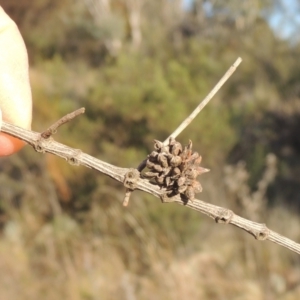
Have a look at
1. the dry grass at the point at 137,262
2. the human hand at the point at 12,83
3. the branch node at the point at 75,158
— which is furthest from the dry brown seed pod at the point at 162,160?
the dry grass at the point at 137,262

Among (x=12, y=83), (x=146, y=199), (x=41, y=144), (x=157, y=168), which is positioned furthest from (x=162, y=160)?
(x=146, y=199)

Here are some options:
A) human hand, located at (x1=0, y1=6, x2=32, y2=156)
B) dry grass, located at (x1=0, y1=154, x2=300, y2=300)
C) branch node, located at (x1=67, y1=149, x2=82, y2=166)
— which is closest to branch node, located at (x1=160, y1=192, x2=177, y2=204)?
branch node, located at (x1=67, y1=149, x2=82, y2=166)

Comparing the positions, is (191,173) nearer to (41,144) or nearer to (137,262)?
(41,144)

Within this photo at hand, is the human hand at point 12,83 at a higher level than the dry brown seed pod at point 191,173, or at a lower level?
higher

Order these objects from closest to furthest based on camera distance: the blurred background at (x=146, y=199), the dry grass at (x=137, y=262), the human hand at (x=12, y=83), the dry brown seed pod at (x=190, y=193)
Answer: the dry brown seed pod at (x=190, y=193) → the human hand at (x=12, y=83) → the dry grass at (x=137, y=262) → the blurred background at (x=146, y=199)

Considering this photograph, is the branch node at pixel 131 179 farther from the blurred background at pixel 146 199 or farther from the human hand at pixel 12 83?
the blurred background at pixel 146 199

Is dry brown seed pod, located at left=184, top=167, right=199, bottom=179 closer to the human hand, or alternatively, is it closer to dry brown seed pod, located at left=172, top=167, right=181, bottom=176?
dry brown seed pod, located at left=172, top=167, right=181, bottom=176
